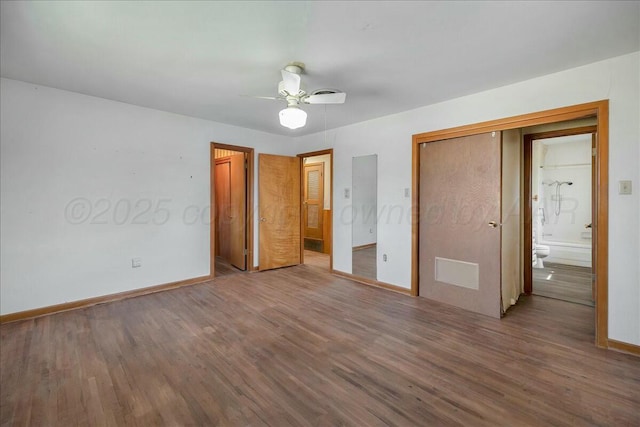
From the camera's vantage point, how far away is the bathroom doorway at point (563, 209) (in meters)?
5.04

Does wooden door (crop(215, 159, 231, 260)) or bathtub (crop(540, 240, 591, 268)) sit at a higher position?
wooden door (crop(215, 159, 231, 260))

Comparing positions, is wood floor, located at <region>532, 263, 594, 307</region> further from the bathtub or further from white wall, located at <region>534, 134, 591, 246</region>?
white wall, located at <region>534, 134, 591, 246</region>

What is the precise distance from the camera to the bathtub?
17.2 ft

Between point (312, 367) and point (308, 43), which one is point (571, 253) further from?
point (308, 43)

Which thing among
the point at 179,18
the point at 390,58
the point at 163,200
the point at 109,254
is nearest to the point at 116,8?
the point at 179,18

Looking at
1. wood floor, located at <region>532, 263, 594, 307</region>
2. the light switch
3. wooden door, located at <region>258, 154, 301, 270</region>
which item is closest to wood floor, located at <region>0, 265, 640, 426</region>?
wood floor, located at <region>532, 263, 594, 307</region>

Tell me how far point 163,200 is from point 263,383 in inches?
120

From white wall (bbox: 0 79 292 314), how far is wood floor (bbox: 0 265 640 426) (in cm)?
50

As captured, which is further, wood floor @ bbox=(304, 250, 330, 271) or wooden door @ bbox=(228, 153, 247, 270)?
wood floor @ bbox=(304, 250, 330, 271)

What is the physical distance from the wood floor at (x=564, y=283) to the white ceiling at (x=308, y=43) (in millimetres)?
2844

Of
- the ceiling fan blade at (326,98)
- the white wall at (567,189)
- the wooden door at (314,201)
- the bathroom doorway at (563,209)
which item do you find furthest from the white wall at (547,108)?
the white wall at (567,189)

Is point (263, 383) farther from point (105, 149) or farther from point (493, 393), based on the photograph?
point (105, 149)

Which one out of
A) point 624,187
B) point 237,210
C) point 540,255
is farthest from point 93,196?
point 540,255

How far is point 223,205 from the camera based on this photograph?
5.84 metres
